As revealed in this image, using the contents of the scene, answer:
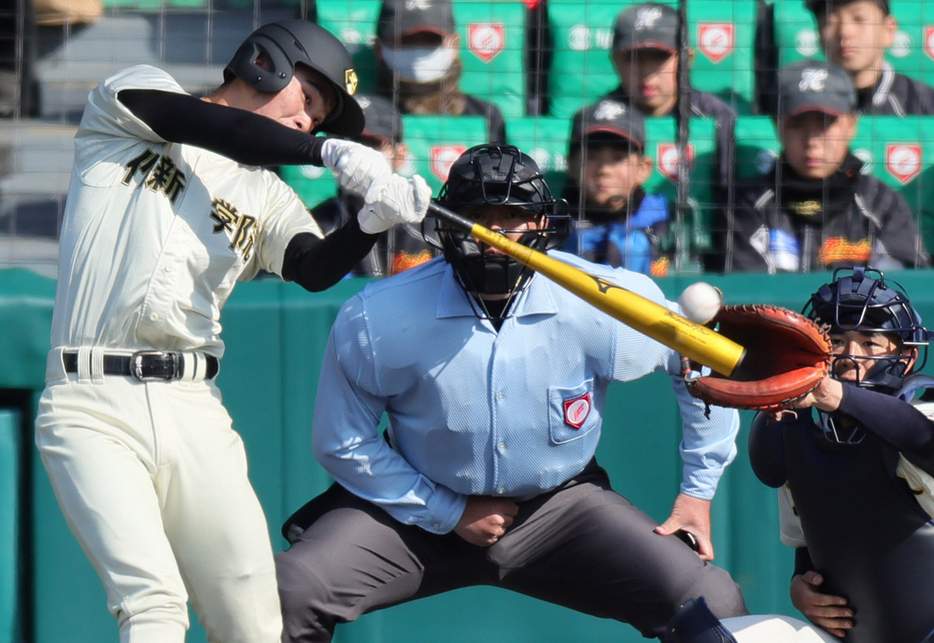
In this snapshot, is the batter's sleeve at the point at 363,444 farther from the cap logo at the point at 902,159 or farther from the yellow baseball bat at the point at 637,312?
the cap logo at the point at 902,159

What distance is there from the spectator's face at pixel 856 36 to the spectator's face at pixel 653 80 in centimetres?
69

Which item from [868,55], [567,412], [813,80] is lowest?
[567,412]

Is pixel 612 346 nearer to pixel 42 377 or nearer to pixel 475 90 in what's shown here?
pixel 42 377

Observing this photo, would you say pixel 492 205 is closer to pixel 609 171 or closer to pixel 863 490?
pixel 863 490

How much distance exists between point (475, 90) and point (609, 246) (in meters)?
1.01

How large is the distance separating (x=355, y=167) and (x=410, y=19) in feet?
7.77

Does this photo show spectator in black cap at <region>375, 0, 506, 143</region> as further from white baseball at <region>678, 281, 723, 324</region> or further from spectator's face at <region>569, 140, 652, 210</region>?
white baseball at <region>678, 281, 723, 324</region>

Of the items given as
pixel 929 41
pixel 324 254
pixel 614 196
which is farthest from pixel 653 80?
pixel 324 254

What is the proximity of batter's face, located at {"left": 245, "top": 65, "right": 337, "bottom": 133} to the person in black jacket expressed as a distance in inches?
49.4

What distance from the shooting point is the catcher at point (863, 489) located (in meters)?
2.54

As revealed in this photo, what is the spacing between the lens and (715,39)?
4984 mm

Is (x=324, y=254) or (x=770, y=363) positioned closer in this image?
(x=770, y=363)

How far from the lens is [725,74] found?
16.3ft

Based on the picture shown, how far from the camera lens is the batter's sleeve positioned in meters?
3.06
